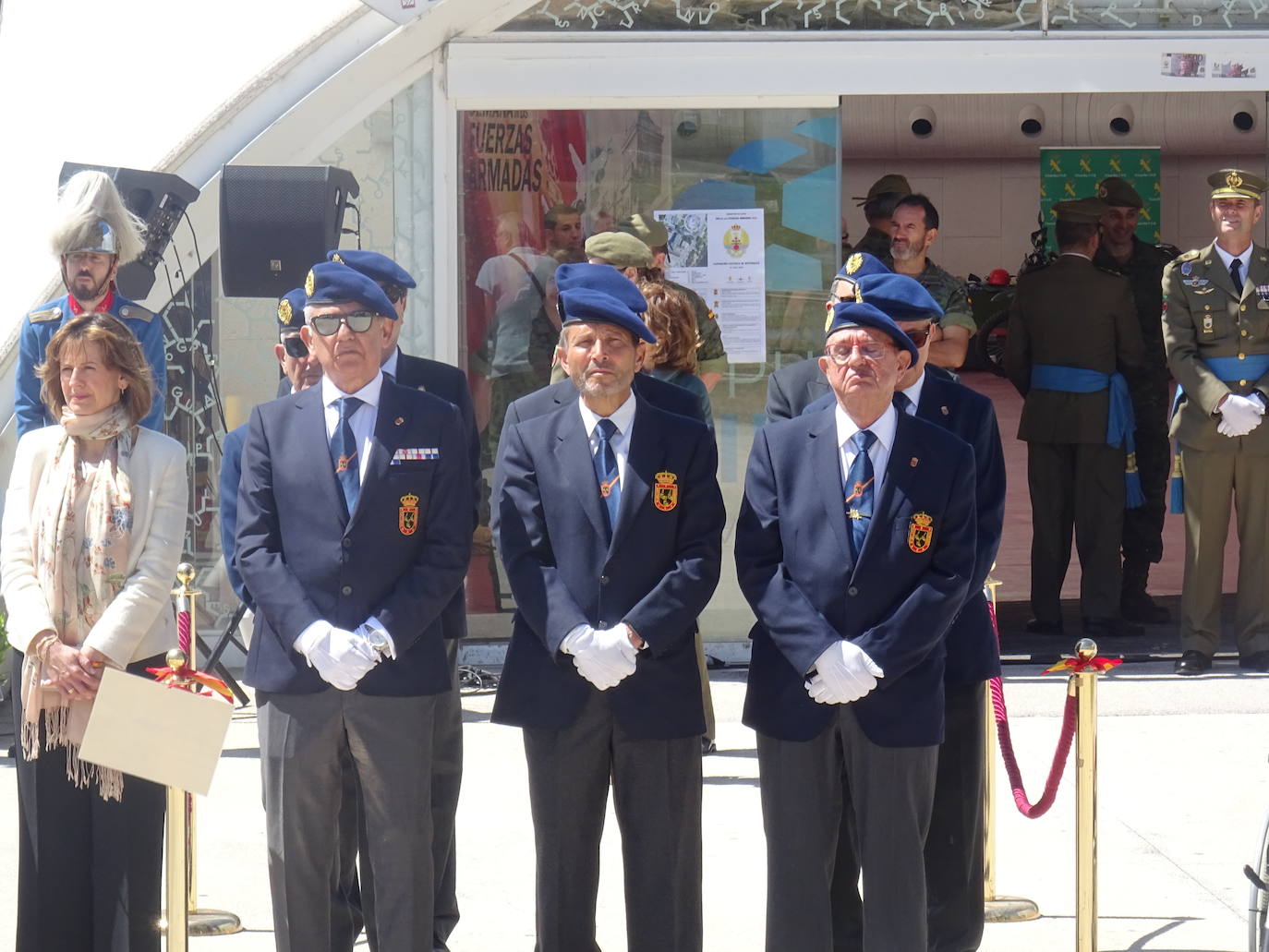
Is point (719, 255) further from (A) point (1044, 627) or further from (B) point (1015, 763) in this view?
(B) point (1015, 763)

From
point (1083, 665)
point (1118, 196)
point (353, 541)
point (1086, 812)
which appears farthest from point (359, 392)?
point (1118, 196)

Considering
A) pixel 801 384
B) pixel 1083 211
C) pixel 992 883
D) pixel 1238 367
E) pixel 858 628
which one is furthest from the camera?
pixel 1083 211

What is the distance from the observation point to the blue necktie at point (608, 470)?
181 inches

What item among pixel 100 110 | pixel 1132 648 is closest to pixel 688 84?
pixel 100 110

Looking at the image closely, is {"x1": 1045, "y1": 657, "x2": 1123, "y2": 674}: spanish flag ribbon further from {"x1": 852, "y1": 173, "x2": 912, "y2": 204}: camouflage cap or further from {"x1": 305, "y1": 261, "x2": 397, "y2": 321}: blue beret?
{"x1": 852, "y1": 173, "x2": 912, "y2": 204}: camouflage cap

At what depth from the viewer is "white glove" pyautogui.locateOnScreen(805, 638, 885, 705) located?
4.30 metres

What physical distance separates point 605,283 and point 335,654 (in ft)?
3.78

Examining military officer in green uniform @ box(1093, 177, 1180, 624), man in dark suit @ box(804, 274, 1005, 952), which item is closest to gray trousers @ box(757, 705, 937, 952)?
man in dark suit @ box(804, 274, 1005, 952)

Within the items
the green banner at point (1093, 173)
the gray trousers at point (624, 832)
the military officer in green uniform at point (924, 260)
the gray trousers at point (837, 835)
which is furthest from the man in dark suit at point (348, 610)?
the green banner at point (1093, 173)

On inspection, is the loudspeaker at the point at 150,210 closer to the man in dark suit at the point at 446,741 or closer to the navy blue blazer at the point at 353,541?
the man in dark suit at the point at 446,741

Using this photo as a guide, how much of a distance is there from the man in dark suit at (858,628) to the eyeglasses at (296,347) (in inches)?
65.3

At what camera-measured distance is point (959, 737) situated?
193 inches

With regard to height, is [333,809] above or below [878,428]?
below

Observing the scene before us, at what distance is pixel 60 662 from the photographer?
15.1 ft
